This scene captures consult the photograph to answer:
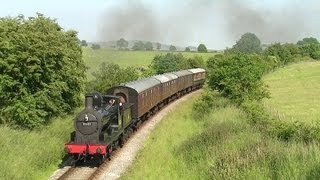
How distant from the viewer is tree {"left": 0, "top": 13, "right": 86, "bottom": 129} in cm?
2119

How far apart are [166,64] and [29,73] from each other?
183ft

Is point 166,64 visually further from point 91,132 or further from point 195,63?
point 91,132

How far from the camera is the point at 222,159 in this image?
1486 centimetres

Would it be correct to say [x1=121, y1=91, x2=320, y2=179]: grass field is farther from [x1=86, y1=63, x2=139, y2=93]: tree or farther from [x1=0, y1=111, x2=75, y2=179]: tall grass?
[x1=86, y1=63, x2=139, y2=93]: tree

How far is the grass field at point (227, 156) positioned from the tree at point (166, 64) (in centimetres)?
5092

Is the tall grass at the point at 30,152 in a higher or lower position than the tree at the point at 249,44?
lower

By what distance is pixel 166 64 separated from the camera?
76938 millimetres

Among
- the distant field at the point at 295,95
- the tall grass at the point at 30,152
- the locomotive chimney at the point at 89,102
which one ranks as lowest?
the distant field at the point at 295,95

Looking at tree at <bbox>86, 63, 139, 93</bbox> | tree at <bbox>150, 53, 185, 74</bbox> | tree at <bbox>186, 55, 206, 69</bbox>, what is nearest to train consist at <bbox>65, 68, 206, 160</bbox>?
tree at <bbox>86, 63, 139, 93</bbox>

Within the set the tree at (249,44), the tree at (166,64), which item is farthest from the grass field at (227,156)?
the tree at (249,44)

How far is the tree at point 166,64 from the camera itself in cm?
7497

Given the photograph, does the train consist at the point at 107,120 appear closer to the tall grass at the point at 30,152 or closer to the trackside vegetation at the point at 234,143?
the tall grass at the point at 30,152

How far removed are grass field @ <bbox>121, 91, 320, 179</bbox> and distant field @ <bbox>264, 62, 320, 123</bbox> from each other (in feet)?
16.0

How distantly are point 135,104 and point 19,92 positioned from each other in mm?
6405
